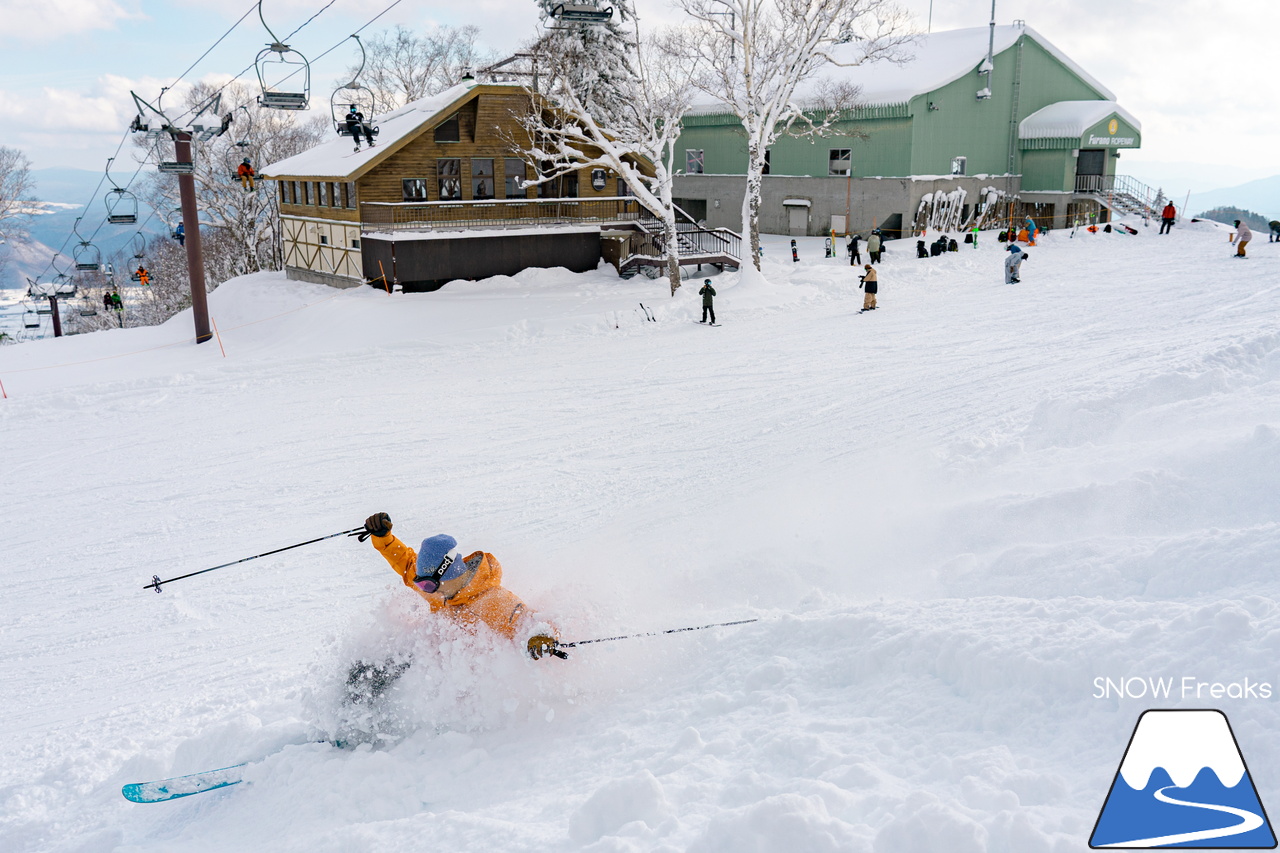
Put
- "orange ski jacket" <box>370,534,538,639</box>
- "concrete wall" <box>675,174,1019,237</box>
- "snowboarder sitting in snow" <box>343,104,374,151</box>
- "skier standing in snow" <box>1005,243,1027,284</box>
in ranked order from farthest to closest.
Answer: "concrete wall" <box>675,174,1019,237</box> → "snowboarder sitting in snow" <box>343,104,374,151</box> → "skier standing in snow" <box>1005,243,1027,284</box> → "orange ski jacket" <box>370,534,538,639</box>

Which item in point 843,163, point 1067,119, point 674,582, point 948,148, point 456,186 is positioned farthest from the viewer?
point 1067,119

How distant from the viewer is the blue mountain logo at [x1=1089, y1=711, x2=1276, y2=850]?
11.6 ft

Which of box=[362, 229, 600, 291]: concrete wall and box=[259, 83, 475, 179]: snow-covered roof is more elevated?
box=[259, 83, 475, 179]: snow-covered roof

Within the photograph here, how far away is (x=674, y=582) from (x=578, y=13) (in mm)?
10580

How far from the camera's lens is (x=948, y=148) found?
35.8 meters

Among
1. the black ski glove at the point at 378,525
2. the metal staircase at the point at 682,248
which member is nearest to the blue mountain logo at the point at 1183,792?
the black ski glove at the point at 378,525

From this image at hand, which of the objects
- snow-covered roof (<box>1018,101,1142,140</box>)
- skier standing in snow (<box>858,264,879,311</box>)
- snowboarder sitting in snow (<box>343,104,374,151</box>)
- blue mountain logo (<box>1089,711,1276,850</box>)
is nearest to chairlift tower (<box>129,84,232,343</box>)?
snowboarder sitting in snow (<box>343,104,374,151</box>)

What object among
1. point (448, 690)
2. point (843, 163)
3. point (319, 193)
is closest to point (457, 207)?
point (319, 193)

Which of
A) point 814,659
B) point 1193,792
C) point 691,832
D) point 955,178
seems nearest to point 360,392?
point 814,659

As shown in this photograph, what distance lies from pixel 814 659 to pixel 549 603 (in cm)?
232

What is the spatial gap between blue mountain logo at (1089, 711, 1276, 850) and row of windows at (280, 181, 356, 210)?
2684 cm

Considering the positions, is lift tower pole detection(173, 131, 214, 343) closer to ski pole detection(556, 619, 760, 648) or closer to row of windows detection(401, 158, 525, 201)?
row of windows detection(401, 158, 525, 201)

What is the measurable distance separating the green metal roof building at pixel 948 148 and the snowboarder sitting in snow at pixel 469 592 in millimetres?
31797

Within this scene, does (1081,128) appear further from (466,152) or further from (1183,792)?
(1183,792)
